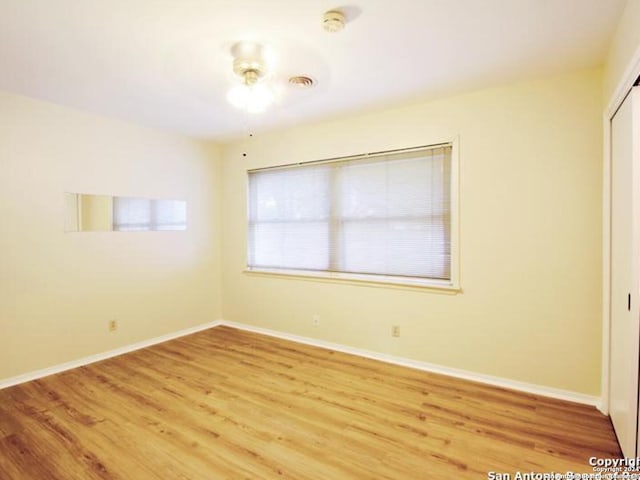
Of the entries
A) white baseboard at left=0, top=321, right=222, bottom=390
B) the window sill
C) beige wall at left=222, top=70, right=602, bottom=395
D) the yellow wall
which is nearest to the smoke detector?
beige wall at left=222, top=70, right=602, bottom=395

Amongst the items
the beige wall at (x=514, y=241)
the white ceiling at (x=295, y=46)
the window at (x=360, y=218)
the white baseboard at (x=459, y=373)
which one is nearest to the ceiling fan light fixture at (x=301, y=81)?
the white ceiling at (x=295, y=46)

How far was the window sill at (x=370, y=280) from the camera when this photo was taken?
10.2 feet

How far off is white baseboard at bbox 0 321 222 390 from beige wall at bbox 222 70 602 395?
216 cm

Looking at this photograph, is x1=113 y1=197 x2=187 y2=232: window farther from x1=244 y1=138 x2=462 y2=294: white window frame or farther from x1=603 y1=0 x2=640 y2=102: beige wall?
x1=603 y1=0 x2=640 y2=102: beige wall

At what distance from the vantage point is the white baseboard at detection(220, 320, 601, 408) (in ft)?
8.51

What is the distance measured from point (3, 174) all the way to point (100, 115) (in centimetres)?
103

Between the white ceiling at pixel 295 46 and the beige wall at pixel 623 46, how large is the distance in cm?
7

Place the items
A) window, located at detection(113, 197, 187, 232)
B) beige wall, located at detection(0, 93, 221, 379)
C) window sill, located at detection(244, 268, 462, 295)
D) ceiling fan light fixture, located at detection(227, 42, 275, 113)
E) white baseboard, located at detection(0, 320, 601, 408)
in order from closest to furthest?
ceiling fan light fixture, located at detection(227, 42, 275, 113), white baseboard, located at detection(0, 320, 601, 408), beige wall, located at detection(0, 93, 221, 379), window sill, located at detection(244, 268, 462, 295), window, located at detection(113, 197, 187, 232)

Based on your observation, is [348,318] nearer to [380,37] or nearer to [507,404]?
[507,404]

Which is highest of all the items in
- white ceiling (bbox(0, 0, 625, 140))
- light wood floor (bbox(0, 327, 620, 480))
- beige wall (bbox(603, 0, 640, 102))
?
white ceiling (bbox(0, 0, 625, 140))

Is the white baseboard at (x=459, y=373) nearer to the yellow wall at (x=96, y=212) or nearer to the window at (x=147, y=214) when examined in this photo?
the window at (x=147, y=214)

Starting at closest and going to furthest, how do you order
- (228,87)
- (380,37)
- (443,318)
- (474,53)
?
(380,37), (474,53), (228,87), (443,318)

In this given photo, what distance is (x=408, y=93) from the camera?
2.94 m

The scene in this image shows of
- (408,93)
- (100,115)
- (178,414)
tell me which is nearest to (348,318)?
(178,414)
